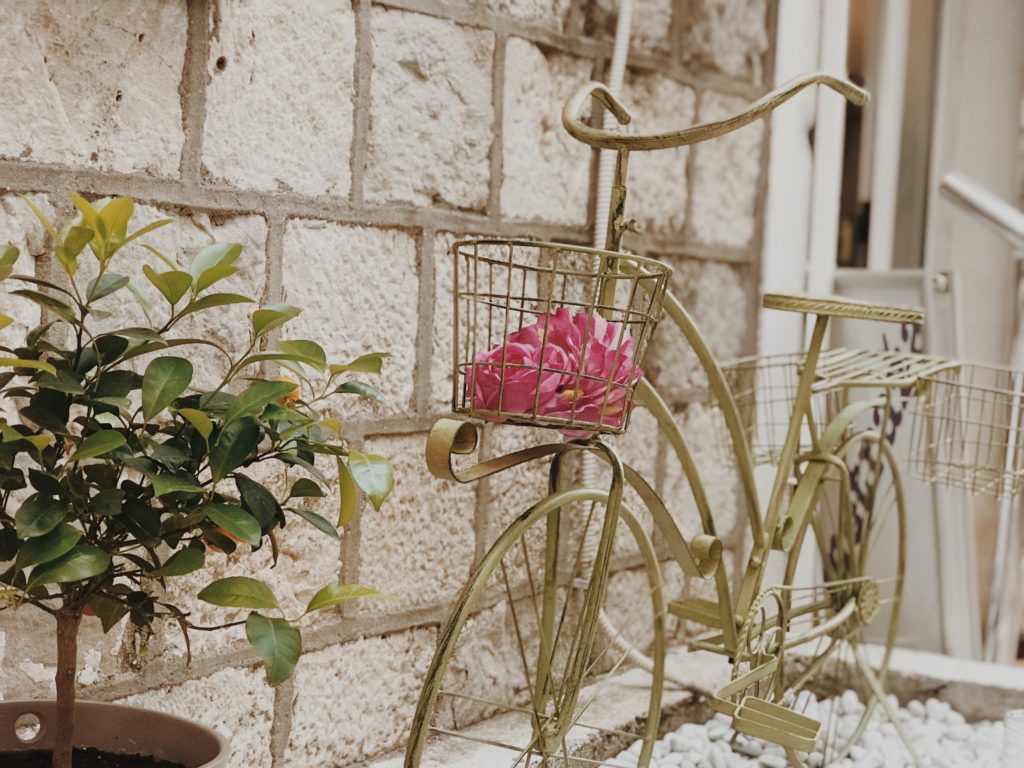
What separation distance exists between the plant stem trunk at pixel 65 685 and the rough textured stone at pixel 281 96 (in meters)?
0.61

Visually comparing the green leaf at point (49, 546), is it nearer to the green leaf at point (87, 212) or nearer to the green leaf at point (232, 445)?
the green leaf at point (232, 445)

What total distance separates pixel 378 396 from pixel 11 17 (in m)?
0.58

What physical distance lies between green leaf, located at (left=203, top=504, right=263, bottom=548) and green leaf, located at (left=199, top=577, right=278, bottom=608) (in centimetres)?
6

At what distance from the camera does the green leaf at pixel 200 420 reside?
44.0 inches

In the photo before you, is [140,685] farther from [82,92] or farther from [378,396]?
[82,92]

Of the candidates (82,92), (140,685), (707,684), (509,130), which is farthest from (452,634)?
(707,684)

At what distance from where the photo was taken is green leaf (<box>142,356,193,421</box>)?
3.64 ft

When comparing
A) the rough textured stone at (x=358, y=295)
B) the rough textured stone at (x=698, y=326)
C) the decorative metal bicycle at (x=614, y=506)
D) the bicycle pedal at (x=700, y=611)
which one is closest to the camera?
the decorative metal bicycle at (x=614, y=506)

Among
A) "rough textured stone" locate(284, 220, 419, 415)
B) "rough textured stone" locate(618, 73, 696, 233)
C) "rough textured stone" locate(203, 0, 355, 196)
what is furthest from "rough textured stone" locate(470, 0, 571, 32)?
"rough textured stone" locate(284, 220, 419, 415)

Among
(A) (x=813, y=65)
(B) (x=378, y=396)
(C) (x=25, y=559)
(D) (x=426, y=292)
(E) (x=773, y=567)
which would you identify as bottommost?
(E) (x=773, y=567)

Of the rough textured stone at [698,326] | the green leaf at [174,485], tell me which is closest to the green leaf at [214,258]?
the green leaf at [174,485]

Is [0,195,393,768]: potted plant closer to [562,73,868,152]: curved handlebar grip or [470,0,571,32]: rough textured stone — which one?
[562,73,868,152]: curved handlebar grip

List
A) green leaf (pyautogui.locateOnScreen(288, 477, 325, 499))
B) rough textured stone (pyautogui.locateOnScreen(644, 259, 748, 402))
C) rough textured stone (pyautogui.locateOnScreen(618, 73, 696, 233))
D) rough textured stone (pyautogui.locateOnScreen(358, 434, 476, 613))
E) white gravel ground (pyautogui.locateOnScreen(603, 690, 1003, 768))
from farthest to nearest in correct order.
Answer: rough textured stone (pyautogui.locateOnScreen(644, 259, 748, 402))
rough textured stone (pyautogui.locateOnScreen(618, 73, 696, 233))
white gravel ground (pyautogui.locateOnScreen(603, 690, 1003, 768))
rough textured stone (pyautogui.locateOnScreen(358, 434, 476, 613))
green leaf (pyautogui.locateOnScreen(288, 477, 325, 499))

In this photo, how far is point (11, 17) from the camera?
1292 mm
